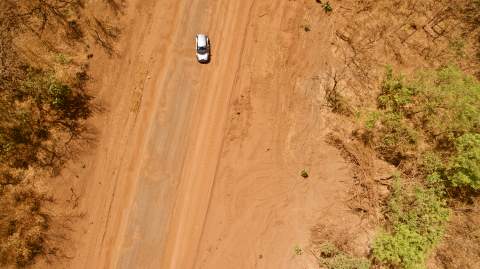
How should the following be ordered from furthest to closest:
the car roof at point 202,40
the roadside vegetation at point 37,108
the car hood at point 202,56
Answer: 1. the car hood at point 202,56
2. the car roof at point 202,40
3. the roadside vegetation at point 37,108

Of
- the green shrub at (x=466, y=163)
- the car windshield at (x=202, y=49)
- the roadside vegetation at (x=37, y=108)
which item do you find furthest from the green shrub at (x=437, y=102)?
the roadside vegetation at (x=37, y=108)

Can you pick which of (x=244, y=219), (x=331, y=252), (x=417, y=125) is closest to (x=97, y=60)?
(x=244, y=219)

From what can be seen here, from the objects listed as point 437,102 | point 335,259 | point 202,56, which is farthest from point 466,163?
point 202,56

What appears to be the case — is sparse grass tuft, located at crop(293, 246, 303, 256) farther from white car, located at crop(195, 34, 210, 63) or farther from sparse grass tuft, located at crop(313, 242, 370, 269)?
white car, located at crop(195, 34, 210, 63)

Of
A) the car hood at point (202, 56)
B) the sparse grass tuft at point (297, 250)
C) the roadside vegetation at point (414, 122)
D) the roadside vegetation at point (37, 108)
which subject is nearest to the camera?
the roadside vegetation at point (37, 108)

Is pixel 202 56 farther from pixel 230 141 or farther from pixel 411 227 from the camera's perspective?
pixel 411 227

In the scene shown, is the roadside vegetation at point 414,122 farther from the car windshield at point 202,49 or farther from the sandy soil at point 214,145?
the car windshield at point 202,49

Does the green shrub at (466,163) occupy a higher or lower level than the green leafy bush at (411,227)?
higher

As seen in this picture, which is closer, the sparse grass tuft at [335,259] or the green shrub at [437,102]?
the sparse grass tuft at [335,259]
